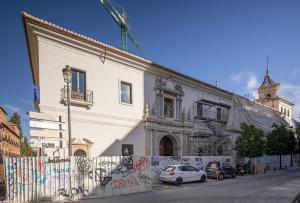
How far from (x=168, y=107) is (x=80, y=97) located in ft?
31.7

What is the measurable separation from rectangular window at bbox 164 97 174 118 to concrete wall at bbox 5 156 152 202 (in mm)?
10574

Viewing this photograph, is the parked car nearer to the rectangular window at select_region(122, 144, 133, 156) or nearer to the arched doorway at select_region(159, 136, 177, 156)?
the arched doorway at select_region(159, 136, 177, 156)

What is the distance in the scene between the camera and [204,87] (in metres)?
30.2

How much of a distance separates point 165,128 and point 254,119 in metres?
16.4

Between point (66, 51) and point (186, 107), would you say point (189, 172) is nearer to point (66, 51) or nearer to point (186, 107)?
point (186, 107)

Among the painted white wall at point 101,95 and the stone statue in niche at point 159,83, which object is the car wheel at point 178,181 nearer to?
the painted white wall at point 101,95

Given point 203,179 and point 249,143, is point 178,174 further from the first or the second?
point 249,143

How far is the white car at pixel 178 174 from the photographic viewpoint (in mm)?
19094

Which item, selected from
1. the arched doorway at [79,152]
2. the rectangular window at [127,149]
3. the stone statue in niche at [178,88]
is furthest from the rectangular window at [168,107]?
the arched doorway at [79,152]

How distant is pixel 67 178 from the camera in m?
13.6

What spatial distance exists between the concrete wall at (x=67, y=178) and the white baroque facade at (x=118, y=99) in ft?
6.46

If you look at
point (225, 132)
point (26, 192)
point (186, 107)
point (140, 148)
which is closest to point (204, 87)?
point (186, 107)

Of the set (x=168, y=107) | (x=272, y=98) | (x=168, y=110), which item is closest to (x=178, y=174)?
(x=168, y=110)

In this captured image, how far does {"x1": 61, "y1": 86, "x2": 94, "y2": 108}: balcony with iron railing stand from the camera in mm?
17938
